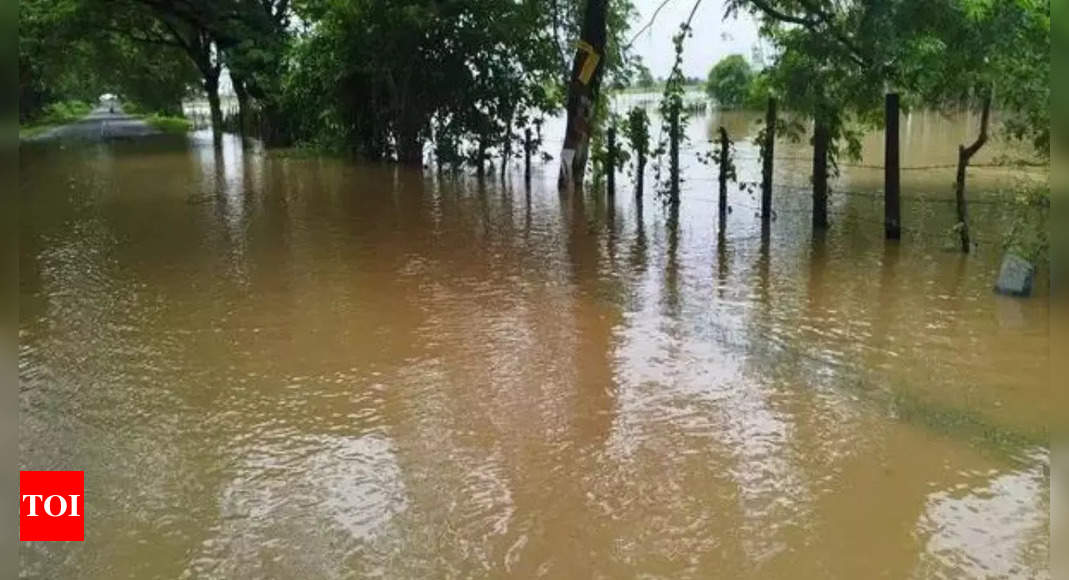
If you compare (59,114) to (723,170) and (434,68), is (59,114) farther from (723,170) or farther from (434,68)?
(723,170)

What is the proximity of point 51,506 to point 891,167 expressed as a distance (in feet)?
29.5

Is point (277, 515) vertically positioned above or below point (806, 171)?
below

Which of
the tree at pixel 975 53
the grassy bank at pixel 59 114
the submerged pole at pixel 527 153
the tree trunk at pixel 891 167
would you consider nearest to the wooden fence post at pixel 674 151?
the tree trunk at pixel 891 167

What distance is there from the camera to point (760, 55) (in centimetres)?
1236

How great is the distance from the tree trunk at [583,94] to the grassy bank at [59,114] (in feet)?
120

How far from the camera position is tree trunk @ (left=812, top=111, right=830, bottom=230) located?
36.7 ft

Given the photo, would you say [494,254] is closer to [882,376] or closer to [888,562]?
[882,376]

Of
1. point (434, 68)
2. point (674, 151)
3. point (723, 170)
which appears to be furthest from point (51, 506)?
point (434, 68)

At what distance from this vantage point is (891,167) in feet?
33.8

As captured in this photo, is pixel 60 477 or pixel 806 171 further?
pixel 806 171

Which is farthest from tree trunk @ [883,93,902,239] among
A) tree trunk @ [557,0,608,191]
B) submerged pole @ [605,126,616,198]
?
tree trunk @ [557,0,608,191]

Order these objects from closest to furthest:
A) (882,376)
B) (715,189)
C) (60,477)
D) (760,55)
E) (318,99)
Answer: (60,477), (882,376), (760,55), (715,189), (318,99)

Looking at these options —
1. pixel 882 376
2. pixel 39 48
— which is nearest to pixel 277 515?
pixel 882 376

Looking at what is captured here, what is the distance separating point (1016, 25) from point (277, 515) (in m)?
8.87
